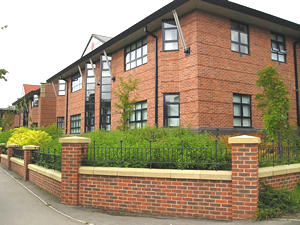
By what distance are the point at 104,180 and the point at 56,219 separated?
1404mm

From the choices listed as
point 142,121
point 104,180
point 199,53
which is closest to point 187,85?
point 199,53

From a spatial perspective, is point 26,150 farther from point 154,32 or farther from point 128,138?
point 154,32

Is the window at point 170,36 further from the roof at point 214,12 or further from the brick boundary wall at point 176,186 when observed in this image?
the brick boundary wall at point 176,186

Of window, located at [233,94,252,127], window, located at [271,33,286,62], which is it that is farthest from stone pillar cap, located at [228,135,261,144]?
window, located at [271,33,286,62]

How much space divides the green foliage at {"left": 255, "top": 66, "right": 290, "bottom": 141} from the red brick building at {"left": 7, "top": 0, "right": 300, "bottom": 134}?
6.54 feet

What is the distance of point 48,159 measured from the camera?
9.55m

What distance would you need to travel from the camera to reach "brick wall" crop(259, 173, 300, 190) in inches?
→ 270

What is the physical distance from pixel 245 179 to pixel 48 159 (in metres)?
6.54

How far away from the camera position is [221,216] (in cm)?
609

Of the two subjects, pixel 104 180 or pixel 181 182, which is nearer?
pixel 181 182

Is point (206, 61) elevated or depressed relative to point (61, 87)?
depressed

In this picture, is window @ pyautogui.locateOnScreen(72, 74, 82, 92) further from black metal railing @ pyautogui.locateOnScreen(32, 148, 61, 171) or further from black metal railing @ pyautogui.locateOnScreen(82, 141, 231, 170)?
black metal railing @ pyautogui.locateOnScreen(82, 141, 231, 170)

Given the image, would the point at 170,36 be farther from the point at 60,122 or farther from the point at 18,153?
the point at 60,122

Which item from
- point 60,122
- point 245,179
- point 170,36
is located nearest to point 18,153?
point 170,36
